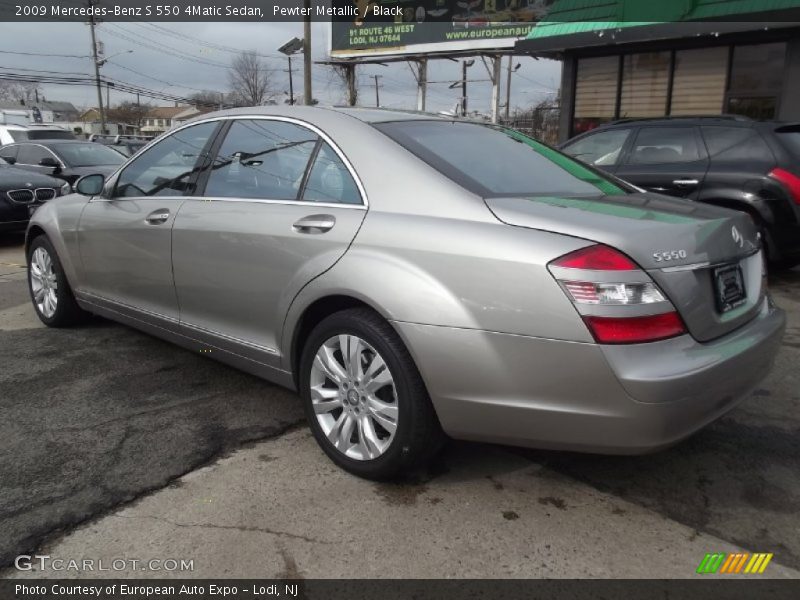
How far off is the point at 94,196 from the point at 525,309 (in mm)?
3366

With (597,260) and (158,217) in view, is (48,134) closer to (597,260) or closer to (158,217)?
(158,217)

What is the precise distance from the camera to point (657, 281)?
7.49 ft

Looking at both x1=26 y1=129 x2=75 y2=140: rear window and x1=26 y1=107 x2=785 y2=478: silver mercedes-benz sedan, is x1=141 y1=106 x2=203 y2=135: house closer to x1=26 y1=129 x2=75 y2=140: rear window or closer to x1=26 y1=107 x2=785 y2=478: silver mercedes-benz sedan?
x1=26 y1=129 x2=75 y2=140: rear window

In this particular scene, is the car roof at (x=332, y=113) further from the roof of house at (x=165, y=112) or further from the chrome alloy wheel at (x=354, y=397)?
the roof of house at (x=165, y=112)

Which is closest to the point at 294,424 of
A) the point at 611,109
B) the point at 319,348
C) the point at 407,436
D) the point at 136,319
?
the point at 319,348

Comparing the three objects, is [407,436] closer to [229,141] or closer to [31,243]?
[229,141]

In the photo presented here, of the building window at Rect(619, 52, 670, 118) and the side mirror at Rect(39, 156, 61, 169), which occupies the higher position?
the building window at Rect(619, 52, 670, 118)

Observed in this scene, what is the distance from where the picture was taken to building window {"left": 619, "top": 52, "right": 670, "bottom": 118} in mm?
14664

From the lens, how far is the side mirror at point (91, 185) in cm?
446

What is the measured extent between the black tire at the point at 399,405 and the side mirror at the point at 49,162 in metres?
10.3

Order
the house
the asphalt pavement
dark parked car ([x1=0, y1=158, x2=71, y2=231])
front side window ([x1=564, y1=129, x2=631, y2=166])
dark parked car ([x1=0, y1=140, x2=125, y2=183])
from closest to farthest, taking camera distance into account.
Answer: the asphalt pavement < front side window ([x1=564, y1=129, x2=631, y2=166]) < dark parked car ([x1=0, y1=158, x2=71, y2=231]) < dark parked car ([x1=0, y1=140, x2=125, y2=183]) < the house

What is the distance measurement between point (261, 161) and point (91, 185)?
173cm

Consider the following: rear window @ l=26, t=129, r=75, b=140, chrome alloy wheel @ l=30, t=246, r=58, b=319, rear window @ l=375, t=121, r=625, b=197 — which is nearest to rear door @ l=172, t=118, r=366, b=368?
rear window @ l=375, t=121, r=625, b=197

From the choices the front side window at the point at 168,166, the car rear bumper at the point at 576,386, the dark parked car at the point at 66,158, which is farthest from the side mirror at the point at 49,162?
the car rear bumper at the point at 576,386
